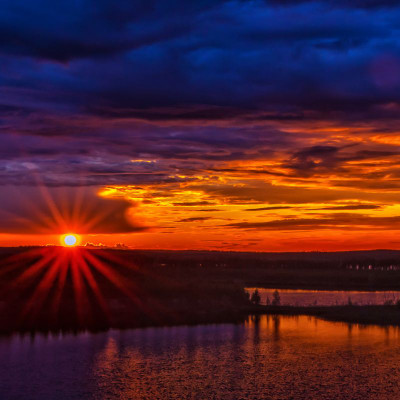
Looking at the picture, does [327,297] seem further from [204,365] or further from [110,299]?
[204,365]

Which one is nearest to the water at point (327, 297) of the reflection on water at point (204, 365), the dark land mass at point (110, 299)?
the dark land mass at point (110, 299)

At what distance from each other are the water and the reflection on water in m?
21.2

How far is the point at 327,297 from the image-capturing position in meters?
79.7

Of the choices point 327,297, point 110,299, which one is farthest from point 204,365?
point 327,297

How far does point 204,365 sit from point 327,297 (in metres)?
47.8

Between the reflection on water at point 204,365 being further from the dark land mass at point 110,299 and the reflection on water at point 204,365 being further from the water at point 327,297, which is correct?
the water at point 327,297

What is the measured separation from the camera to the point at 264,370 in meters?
33.9

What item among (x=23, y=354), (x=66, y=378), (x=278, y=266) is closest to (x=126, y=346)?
(x=23, y=354)

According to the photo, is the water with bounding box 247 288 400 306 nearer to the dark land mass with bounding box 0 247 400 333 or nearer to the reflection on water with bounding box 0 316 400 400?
the dark land mass with bounding box 0 247 400 333

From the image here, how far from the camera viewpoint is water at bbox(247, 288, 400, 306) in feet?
235

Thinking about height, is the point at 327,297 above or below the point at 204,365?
above

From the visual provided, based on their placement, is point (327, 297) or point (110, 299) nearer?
point (110, 299)

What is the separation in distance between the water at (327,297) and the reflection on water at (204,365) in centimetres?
2125

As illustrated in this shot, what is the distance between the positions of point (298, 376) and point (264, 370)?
2.18 metres
